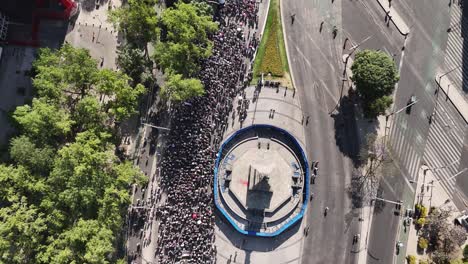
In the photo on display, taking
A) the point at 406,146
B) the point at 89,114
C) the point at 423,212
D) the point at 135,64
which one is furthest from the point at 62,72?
the point at 423,212

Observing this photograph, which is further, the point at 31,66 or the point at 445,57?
the point at 445,57

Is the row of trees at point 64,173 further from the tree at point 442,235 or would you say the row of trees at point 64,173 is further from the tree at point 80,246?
the tree at point 442,235

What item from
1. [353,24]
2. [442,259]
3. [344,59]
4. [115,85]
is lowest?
[442,259]

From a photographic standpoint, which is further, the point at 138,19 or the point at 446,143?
the point at 446,143

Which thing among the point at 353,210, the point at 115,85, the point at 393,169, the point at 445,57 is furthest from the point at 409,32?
the point at 115,85

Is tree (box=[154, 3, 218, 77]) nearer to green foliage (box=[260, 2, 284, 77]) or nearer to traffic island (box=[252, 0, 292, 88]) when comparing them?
traffic island (box=[252, 0, 292, 88])

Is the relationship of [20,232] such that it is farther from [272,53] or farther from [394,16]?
[394,16]

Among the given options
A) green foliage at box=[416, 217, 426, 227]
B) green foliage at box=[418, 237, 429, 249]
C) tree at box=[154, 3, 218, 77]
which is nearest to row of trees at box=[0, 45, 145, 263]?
tree at box=[154, 3, 218, 77]

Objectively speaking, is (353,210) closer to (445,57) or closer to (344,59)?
(344,59)
